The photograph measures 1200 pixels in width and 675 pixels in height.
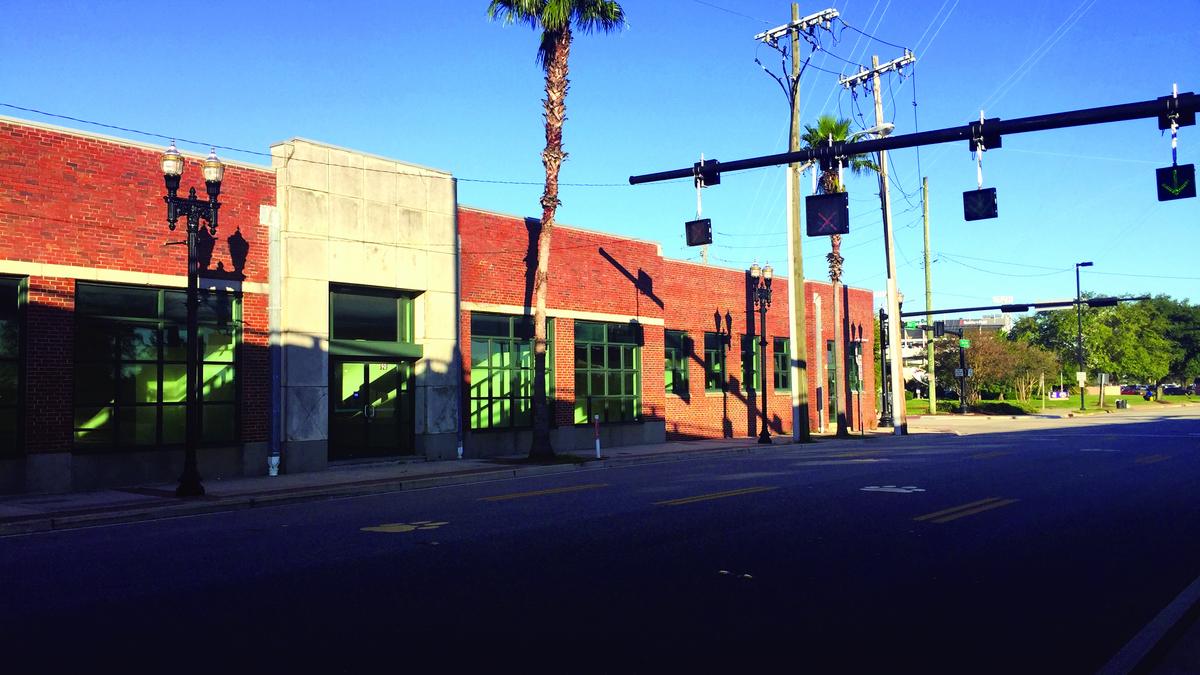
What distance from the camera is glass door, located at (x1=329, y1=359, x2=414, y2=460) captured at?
22891 mm

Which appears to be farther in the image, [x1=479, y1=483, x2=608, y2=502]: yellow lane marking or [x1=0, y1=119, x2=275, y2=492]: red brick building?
[x1=0, y1=119, x2=275, y2=492]: red brick building

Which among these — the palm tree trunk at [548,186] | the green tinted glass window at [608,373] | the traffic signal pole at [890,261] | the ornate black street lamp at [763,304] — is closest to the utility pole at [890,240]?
the traffic signal pole at [890,261]

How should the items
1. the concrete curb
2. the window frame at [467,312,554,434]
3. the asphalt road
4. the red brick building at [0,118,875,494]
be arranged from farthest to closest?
1. the window frame at [467,312,554,434]
2. the red brick building at [0,118,875,494]
3. the concrete curb
4. the asphalt road

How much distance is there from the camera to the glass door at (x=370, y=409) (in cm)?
2289

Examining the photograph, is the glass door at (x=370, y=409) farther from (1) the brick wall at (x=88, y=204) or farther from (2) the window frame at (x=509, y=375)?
(1) the brick wall at (x=88, y=204)

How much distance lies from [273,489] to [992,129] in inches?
542

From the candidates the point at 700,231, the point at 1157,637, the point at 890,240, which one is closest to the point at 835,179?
the point at 890,240

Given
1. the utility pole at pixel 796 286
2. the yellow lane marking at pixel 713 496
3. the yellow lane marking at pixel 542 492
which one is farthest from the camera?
the utility pole at pixel 796 286

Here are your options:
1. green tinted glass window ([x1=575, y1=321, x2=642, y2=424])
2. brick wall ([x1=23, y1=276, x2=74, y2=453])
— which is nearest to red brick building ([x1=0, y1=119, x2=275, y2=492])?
brick wall ([x1=23, y1=276, x2=74, y2=453])

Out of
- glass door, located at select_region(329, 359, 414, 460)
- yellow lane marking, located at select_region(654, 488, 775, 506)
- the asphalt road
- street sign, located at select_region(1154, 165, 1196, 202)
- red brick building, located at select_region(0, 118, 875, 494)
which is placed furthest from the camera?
glass door, located at select_region(329, 359, 414, 460)

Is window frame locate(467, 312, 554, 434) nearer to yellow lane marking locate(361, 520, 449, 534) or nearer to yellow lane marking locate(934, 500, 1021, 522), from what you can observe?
yellow lane marking locate(361, 520, 449, 534)

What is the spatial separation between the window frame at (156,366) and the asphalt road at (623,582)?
543 cm

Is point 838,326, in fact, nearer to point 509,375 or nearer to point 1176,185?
point 509,375

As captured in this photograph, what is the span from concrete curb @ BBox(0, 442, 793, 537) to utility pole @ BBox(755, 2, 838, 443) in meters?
9.50
